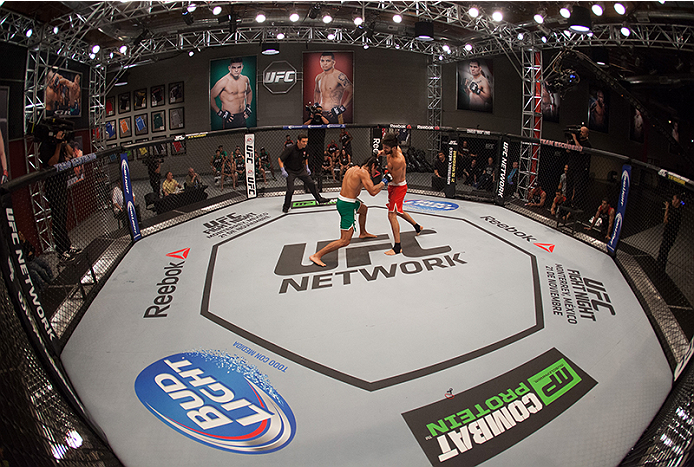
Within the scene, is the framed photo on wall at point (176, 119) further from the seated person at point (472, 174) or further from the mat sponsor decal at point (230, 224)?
the seated person at point (472, 174)

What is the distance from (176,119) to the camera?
1585 cm

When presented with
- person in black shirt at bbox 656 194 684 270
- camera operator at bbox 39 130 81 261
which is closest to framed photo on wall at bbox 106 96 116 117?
camera operator at bbox 39 130 81 261

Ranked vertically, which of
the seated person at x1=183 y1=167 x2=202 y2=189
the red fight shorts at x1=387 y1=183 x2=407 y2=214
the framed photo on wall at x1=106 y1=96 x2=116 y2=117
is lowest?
the red fight shorts at x1=387 y1=183 x2=407 y2=214

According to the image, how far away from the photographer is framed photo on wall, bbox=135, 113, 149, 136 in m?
16.2

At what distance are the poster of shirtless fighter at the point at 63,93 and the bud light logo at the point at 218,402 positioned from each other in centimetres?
824

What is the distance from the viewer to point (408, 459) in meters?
2.46

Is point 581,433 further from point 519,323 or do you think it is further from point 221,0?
point 221,0

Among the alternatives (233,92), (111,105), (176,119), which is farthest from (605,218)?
(111,105)

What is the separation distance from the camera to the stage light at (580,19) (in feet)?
22.1

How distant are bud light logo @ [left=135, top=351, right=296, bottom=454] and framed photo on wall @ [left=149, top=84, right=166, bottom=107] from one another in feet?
49.3

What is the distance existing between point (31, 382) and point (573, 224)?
275 inches

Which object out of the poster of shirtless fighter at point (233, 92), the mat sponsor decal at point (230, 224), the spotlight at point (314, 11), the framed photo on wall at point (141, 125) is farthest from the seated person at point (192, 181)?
the framed photo on wall at point (141, 125)

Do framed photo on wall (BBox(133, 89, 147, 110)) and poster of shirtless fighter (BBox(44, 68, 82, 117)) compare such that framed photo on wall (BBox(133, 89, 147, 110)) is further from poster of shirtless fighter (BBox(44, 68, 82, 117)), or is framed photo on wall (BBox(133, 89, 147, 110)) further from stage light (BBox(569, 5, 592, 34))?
stage light (BBox(569, 5, 592, 34))

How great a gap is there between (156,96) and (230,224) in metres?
11.6
